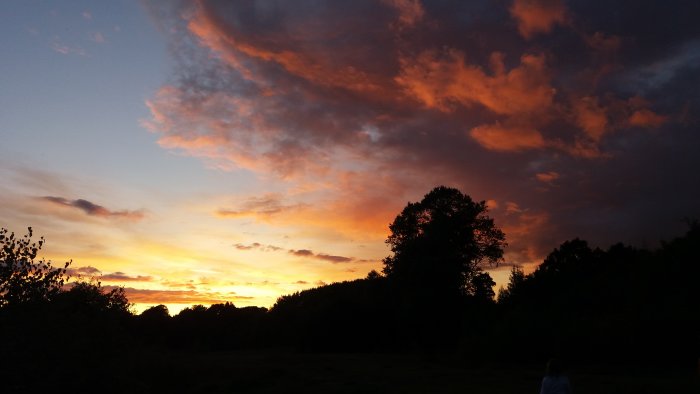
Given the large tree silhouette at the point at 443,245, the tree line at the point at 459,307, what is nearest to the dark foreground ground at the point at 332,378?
the tree line at the point at 459,307

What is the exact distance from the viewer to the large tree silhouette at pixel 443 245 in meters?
58.3

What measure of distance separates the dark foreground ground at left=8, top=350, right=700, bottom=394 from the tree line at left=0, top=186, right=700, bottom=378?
78 cm

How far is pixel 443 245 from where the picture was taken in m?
58.8

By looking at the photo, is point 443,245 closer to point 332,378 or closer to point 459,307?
point 459,307

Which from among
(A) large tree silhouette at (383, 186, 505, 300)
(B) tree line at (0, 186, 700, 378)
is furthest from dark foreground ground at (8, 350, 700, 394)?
(A) large tree silhouette at (383, 186, 505, 300)

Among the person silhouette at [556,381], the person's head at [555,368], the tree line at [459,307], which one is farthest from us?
the tree line at [459,307]

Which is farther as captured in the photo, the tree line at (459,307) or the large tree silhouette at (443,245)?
the large tree silhouette at (443,245)

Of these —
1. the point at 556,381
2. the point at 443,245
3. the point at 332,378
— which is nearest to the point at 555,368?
the point at 556,381

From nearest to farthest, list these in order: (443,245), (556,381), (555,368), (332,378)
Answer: (556,381) → (555,368) → (332,378) → (443,245)

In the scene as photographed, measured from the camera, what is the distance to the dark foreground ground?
23391mm

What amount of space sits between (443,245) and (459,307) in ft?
22.1

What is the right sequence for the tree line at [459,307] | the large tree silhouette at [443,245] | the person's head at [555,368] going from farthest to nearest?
the large tree silhouette at [443,245]
the tree line at [459,307]
the person's head at [555,368]

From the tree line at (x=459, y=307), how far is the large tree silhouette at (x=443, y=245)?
11 cm

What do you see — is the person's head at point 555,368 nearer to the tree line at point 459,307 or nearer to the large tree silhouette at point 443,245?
the tree line at point 459,307
